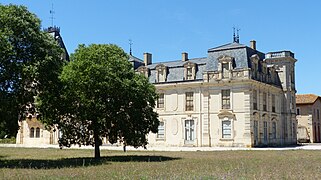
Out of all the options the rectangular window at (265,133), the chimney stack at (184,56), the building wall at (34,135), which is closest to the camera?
the rectangular window at (265,133)

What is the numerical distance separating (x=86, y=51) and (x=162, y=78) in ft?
84.0

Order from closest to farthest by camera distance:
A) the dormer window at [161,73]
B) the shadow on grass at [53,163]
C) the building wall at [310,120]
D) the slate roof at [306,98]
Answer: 1. the shadow on grass at [53,163]
2. the dormer window at [161,73]
3. the building wall at [310,120]
4. the slate roof at [306,98]

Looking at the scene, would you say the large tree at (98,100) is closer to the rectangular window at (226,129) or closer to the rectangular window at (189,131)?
the rectangular window at (226,129)

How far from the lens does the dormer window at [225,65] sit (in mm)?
→ 44562

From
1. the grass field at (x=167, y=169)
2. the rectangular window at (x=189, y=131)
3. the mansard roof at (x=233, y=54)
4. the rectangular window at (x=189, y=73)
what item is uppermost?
the mansard roof at (x=233, y=54)

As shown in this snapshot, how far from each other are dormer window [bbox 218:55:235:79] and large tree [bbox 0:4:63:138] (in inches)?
987

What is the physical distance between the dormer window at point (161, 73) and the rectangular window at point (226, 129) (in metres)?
9.17

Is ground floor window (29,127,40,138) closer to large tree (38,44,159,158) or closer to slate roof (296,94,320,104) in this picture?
large tree (38,44,159,158)

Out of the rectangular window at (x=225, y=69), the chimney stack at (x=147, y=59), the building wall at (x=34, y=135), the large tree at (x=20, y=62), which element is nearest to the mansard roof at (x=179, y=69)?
the rectangular window at (x=225, y=69)

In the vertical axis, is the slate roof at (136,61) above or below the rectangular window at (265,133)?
above

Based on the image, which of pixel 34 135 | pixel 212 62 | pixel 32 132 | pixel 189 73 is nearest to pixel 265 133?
pixel 212 62

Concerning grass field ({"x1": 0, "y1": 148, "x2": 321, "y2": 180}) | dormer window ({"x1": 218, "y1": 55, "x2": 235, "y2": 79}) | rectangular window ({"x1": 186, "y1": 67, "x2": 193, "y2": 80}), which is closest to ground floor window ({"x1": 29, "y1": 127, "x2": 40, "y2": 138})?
rectangular window ({"x1": 186, "y1": 67, "x2": 193, "y2": 80})

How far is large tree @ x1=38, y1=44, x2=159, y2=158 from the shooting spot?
76.7 feet

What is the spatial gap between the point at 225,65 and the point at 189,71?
4709 mm
